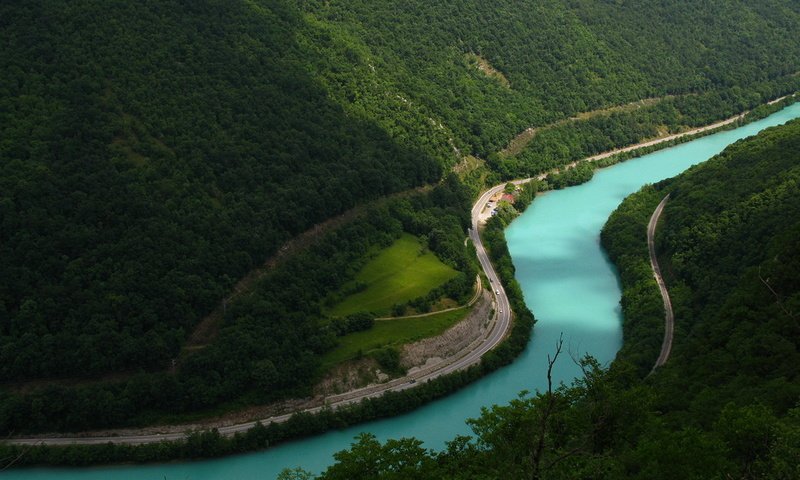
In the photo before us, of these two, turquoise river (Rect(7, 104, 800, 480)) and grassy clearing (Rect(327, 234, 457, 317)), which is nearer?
turquoise river (Rect(7, 104, 800, 480))

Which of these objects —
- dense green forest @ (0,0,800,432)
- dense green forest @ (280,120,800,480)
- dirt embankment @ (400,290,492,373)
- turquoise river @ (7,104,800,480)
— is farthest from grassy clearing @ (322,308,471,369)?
dense green forest @ (280,120,800,480)

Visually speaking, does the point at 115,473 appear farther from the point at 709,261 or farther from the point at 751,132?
the point at 751,132

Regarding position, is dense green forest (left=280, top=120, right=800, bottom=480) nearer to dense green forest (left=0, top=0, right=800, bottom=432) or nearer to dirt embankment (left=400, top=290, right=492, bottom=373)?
dirt embankment (left=400, top=290, right=492, bottom=373)

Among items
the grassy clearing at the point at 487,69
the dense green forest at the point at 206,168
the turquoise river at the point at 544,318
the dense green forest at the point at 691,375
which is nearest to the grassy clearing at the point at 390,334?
the dense green forest at the point at 206,168

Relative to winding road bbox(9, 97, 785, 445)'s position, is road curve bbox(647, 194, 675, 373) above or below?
Answer: above

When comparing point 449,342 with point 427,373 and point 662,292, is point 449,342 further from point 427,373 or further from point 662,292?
point 662,292

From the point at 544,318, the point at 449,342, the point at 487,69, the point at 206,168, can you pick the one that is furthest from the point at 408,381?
the point at 487,69
